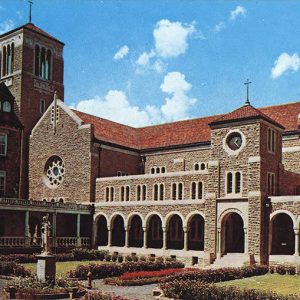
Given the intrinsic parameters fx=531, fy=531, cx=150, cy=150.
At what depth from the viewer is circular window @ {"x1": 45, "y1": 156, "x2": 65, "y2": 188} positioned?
53.2 meters

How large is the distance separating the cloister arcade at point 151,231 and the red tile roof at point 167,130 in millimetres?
8143

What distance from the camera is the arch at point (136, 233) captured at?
49.5m

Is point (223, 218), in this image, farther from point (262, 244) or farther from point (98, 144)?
point (98, 144)

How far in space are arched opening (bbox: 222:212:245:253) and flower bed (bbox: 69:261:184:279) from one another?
7.74 m

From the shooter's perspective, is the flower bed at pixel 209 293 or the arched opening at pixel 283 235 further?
the arched opening at pixel 283 235

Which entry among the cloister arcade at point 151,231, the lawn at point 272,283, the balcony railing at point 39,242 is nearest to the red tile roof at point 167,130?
the cloister arcade at point 151,231

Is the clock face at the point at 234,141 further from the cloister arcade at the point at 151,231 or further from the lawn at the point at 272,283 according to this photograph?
the lawn at the point at 272,283

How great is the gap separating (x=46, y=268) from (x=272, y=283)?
12421 millimetres

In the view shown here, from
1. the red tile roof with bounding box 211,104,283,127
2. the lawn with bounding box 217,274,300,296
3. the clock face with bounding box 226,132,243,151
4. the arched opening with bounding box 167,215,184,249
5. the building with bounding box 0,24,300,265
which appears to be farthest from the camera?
Answer: the arched opening with bounding box 167,215,184,249

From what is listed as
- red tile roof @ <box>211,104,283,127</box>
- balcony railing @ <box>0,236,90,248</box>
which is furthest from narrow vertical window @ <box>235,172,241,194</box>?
balcony railing @ <box>0,236,90,248</box>

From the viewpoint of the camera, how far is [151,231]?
49.1 m

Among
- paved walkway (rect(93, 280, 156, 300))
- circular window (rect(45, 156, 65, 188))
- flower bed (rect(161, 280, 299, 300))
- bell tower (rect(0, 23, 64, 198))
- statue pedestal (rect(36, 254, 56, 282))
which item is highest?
bell tower (rect(0, 23, 64, 198))

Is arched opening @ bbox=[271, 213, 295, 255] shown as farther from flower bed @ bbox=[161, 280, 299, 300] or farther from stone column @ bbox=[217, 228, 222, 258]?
flower bed @ bbox=[161, 280, 299, 300]

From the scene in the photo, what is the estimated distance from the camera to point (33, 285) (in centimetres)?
2236
